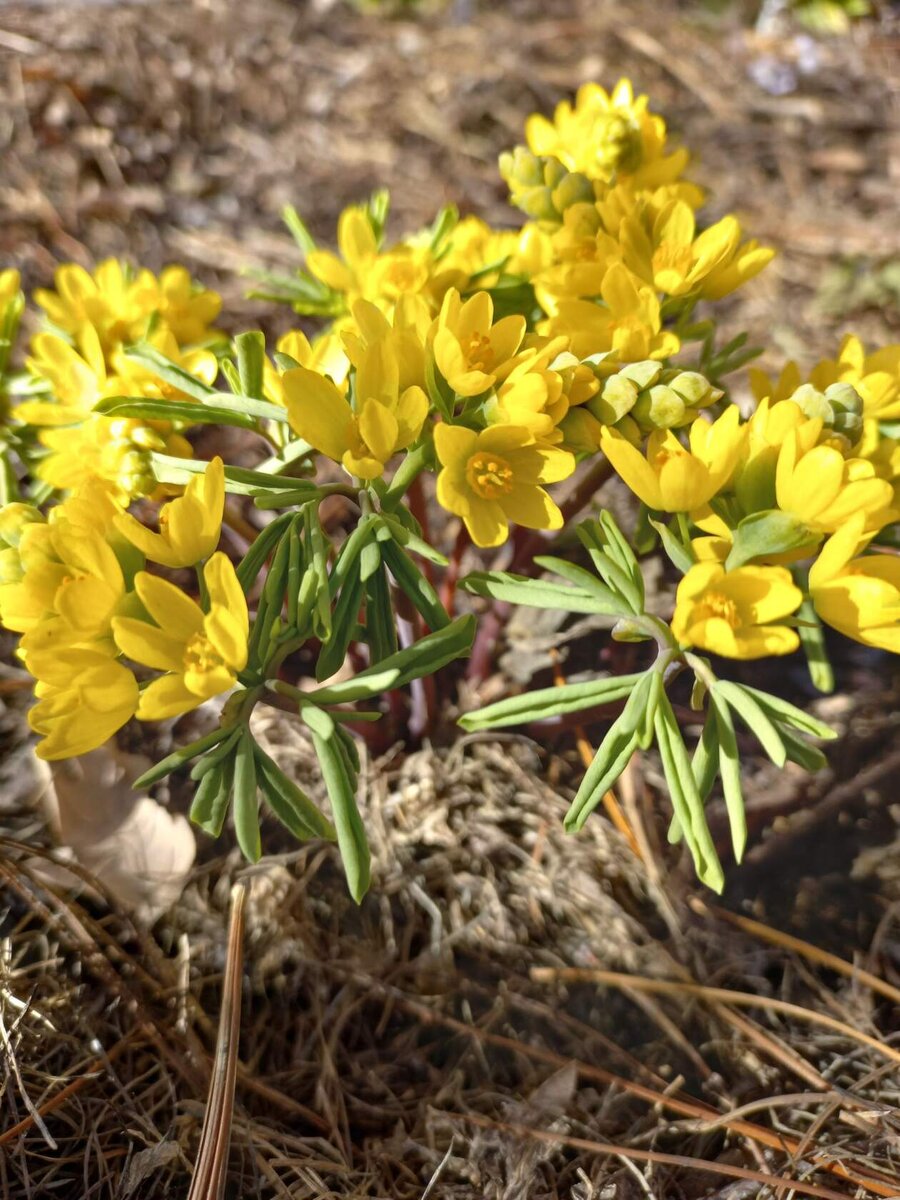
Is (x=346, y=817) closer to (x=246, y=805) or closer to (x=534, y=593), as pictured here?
(x=246, y=805)

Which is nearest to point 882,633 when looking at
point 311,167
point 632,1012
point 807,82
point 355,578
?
point 355,578

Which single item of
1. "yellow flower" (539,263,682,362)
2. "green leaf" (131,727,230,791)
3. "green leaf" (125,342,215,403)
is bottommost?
"green leaf" (131,727,230,791)

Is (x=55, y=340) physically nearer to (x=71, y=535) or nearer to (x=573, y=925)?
(x=71, y=535)

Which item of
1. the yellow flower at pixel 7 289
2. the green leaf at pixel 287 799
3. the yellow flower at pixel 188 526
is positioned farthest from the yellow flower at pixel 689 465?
the yellow flower at pixel 7 289

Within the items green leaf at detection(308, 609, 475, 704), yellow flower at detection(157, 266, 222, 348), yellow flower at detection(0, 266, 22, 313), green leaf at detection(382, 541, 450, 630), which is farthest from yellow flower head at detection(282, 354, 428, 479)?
yellow flower at detection(0, 266, 22, 313)

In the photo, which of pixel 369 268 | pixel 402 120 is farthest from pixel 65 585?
pixel 402 120

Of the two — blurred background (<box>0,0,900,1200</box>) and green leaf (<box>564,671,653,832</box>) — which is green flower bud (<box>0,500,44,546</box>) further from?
green leaf (<box>564,671,653,832</box>)

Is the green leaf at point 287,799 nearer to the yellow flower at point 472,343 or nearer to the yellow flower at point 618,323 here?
the yellow flower at point 472,343
